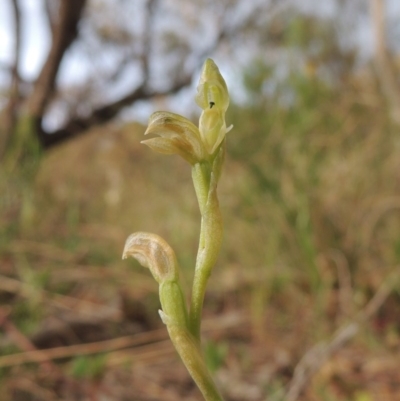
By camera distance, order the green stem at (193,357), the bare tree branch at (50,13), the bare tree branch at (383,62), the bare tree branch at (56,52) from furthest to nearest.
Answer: the bare tree branch at (50,13), the bare tree branch at (56,52), the bare tree branch at (383,62), the green stem at (193,357)

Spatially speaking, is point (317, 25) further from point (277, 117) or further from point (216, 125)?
point (216, 125)

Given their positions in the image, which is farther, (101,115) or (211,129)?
(101,115)

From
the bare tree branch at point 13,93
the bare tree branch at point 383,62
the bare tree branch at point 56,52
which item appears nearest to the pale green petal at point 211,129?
the bare tree branch at point 383,62

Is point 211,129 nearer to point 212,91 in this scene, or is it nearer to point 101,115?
point 212,91

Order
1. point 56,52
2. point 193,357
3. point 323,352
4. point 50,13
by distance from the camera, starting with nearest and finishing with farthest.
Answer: point 193,357, point 323,352, point 56,52, point 50,13

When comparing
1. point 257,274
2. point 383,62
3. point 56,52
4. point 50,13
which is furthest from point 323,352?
point 50,13

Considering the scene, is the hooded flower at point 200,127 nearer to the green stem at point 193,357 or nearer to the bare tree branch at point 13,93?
the green stem at point 193,357

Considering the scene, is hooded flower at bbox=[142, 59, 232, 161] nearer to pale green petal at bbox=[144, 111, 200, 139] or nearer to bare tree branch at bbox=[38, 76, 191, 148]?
pale green petal at bbox=[144, 111, 200, 139]

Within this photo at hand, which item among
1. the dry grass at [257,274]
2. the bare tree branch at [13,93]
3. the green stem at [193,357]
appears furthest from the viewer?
the bare tree branch at [13,93]
